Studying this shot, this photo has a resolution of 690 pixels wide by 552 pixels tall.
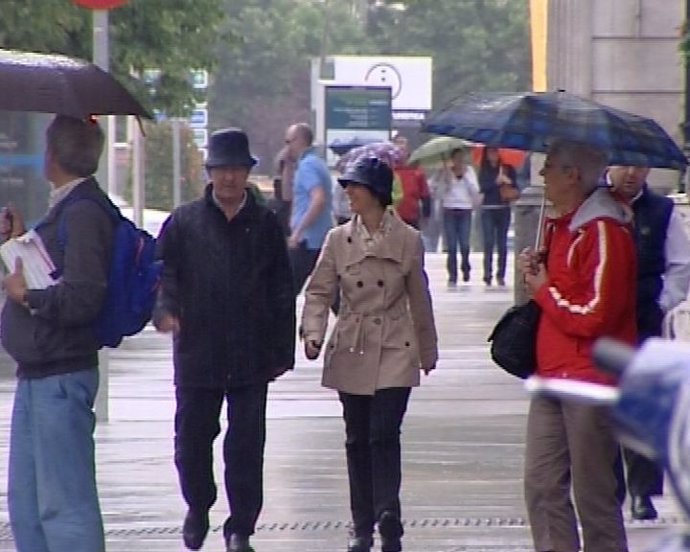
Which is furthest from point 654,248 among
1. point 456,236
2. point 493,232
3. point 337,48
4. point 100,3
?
point 337,48

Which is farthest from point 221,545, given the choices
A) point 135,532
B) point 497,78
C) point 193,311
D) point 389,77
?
point 497,78

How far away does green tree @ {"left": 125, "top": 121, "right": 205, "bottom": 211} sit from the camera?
143 feet

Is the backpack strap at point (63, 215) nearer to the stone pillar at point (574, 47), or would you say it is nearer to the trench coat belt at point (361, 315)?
the trench coat belt at point (361, 315)

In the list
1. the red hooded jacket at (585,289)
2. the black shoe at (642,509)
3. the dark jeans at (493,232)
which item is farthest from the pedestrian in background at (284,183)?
the red hooded jacket at (585,289)

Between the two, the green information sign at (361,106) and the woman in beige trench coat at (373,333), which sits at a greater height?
the green information sign at (361,106)

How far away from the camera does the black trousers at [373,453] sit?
8.41 metres

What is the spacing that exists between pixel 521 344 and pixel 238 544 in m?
1.60

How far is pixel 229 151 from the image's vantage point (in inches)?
333

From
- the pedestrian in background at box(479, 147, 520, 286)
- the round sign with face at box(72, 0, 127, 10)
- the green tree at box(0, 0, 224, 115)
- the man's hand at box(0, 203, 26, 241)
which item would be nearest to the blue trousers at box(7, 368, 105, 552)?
the man's hand at box(0, 203, 26, 241)

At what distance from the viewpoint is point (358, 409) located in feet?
28.0

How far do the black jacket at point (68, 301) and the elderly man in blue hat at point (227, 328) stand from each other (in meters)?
1.31

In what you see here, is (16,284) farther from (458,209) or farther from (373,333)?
(458,209)

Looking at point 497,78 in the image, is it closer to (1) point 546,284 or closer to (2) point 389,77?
(2) point 389,77

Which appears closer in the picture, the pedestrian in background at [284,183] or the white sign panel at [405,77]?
the pedestrian in background at [284,183]
